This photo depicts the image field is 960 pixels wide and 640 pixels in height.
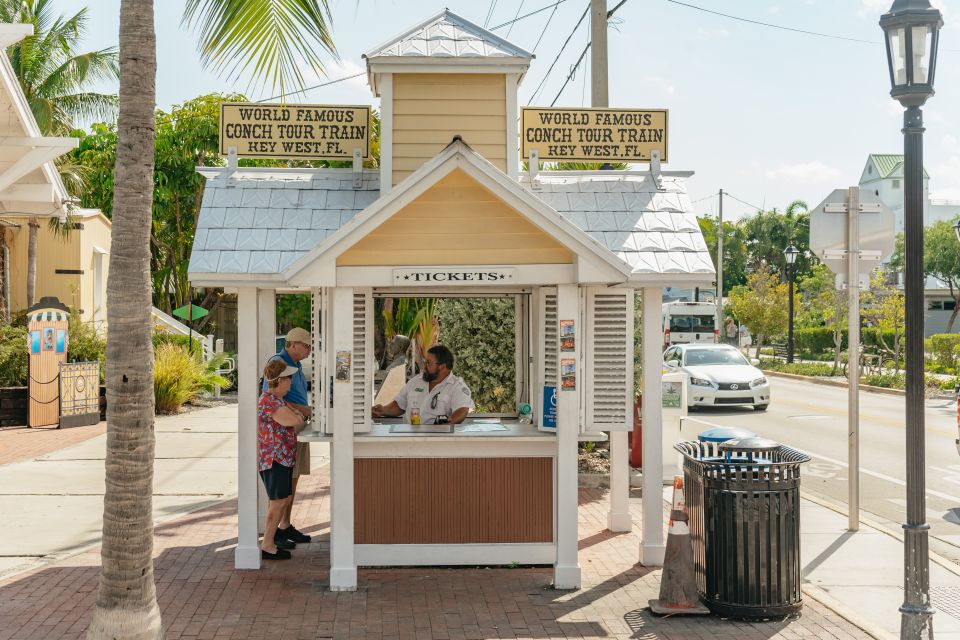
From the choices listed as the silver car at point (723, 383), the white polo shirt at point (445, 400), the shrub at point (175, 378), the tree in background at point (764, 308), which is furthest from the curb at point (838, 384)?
the white polo shirt at point (445, 400)

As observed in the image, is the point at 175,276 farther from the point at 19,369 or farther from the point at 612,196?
the point at 612,196

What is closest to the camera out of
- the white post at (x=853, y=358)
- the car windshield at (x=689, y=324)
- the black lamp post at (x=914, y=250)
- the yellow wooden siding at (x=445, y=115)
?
the black lamp post at (x=914, y=250)

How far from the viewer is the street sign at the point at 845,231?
9719mm

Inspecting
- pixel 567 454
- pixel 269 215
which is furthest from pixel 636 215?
pixel 269 215

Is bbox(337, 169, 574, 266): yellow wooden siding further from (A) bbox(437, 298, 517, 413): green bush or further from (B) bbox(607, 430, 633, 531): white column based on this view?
(A) bbox(437, 298, 517, 413): green bush

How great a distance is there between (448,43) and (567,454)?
3895 mm

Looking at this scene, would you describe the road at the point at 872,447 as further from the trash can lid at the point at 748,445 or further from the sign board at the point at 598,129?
the sign board at the point at 598,129

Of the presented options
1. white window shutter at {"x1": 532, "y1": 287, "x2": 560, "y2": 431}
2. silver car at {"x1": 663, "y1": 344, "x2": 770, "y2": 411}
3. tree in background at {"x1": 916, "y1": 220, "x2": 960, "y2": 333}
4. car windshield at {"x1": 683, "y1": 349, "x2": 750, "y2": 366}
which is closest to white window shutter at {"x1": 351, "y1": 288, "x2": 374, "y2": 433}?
white window shutter at {"x1": 532, "y1": 287, "x2": 560, "y2": 431}

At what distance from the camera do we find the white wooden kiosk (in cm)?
747

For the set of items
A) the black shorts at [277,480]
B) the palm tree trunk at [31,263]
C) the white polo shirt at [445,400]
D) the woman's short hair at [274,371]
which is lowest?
the black shorts at [277,480]

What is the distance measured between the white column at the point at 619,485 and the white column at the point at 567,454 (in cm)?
A: 194

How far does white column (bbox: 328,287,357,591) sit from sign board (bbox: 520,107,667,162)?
2.73m

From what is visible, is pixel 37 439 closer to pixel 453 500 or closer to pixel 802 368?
pixel 453 500

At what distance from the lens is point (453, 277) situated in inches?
296
